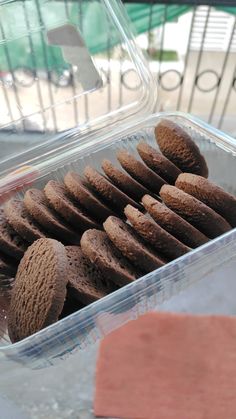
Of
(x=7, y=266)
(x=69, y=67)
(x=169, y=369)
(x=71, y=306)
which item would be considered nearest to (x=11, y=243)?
(x=7, y=266)

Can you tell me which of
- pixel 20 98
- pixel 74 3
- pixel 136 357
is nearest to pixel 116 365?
pixel 136 357

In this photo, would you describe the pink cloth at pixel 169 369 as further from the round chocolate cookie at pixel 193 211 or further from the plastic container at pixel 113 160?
the round chocolate cookie at pixel 193 211

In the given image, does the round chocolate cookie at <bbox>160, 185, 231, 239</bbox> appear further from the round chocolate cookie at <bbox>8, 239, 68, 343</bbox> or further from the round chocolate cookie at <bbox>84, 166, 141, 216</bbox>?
the round chocolate cookie at <bbox>8, 239, 68, 343</bbox>

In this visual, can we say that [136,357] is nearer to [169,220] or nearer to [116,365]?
[116,365]

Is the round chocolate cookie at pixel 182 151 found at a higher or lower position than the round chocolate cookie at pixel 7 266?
higher

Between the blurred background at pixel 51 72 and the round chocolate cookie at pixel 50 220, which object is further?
the blurred background at pixel 51 72

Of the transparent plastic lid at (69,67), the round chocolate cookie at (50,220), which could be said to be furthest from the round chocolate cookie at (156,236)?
the transparent plastic lid at (69,67)

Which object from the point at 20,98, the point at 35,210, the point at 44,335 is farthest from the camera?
the point at 20,98
